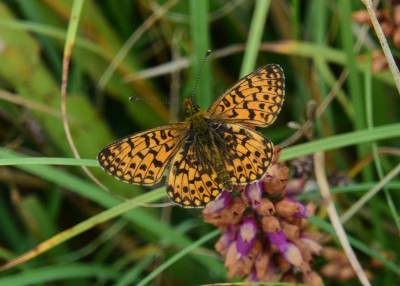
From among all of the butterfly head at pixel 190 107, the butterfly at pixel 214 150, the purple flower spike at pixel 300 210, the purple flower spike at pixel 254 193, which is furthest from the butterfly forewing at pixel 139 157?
the purple flower spike at pixel 300 210

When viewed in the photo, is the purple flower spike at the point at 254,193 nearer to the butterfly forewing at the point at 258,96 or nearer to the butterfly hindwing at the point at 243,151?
the butterfly hindwing at the point at 243,151

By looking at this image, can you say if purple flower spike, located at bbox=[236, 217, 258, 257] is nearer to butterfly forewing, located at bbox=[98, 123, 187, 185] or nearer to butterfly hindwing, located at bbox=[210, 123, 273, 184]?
butterfly hindwing, located at bbox=[210, 123, 273, 184]

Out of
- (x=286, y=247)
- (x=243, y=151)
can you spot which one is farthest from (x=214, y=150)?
(x=286, y=247)

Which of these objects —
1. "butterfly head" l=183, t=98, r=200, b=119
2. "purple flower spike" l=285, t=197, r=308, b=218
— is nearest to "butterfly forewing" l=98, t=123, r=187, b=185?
"butterfly head" l=183, t=98, r=200, b=119

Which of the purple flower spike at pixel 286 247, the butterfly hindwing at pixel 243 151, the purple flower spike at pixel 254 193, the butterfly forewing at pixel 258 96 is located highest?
the butterfly forewing at pixel 258 96

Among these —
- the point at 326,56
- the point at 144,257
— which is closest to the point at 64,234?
the point at 144,257

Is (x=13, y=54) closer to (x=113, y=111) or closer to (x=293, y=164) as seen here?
(x=113, y=111)
